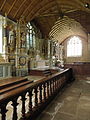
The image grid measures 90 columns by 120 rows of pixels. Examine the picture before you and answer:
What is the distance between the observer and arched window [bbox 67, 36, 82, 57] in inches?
704

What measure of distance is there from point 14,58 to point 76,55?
41.7 feet

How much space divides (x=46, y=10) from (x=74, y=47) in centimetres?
1011

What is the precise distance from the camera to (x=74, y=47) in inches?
719

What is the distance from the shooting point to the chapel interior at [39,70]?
2133 millimetres

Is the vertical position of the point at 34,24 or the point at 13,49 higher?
the point at 34,24

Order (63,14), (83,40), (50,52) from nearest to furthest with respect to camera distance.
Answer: (63,14) < (50,52) < (83,40)

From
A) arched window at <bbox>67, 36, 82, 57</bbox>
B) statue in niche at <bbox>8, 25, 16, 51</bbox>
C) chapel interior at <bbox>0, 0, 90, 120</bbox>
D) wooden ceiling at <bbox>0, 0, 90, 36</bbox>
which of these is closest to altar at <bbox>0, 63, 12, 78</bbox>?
→ chapel interior at <bbox>0, 0, 90, 120</bbox>

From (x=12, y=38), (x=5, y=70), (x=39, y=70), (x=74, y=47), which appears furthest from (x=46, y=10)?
(x=74, y=47)

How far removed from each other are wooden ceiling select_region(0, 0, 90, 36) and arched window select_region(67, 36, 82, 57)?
753 centimetres

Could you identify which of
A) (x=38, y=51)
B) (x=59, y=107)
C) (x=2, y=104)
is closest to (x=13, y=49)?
(x=38, y=51)

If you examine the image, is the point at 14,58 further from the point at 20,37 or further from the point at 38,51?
the point at 38,51

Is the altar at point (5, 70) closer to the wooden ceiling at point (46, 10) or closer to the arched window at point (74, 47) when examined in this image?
the wooden ceiling at point (46, 10)

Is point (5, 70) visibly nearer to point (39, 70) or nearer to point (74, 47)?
point (39, 70)

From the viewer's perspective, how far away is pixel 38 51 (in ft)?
37.2
